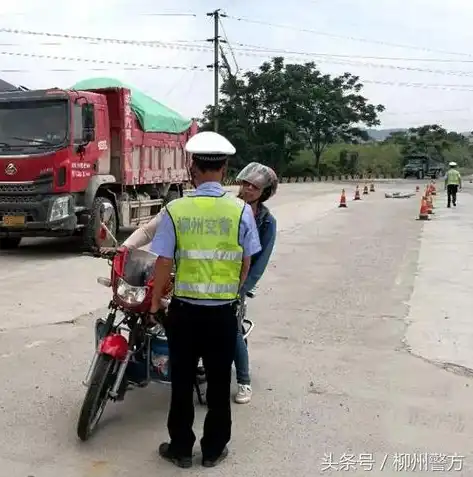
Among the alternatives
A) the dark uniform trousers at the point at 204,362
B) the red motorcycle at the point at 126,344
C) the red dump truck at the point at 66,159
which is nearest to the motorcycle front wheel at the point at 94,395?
the red motorcycle at the point at 126,344

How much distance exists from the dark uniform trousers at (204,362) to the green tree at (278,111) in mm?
44378

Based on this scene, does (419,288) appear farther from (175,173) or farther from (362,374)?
(175,173)

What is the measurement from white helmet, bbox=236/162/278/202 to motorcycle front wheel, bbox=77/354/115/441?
4.63 feet

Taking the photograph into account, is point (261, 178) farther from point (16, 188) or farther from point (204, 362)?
point (16, 188)

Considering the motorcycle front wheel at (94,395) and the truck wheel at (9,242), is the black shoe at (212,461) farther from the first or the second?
the truck wheel at (9,242)

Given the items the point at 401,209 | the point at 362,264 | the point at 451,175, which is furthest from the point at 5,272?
the point at 451,175

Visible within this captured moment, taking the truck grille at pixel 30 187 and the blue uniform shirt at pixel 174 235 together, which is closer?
the blue uniform shirt at pixel 174 235

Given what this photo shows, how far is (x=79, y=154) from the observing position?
1141 cm

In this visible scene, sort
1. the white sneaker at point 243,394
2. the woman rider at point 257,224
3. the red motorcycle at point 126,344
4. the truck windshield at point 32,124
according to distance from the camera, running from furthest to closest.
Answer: the truck windshield at point 32,124, the white sneaker at point 243,394, the woman rider at point 257,224, the red motorcycle at point 126,344

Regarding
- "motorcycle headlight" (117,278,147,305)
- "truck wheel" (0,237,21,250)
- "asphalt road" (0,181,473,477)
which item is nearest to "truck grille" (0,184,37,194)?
"asphalt road" (0,181,473,477)

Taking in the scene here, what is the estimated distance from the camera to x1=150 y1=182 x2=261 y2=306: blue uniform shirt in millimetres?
3592

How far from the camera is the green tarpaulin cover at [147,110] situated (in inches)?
530

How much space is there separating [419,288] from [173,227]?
600 centimetres

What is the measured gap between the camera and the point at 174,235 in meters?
3.59
